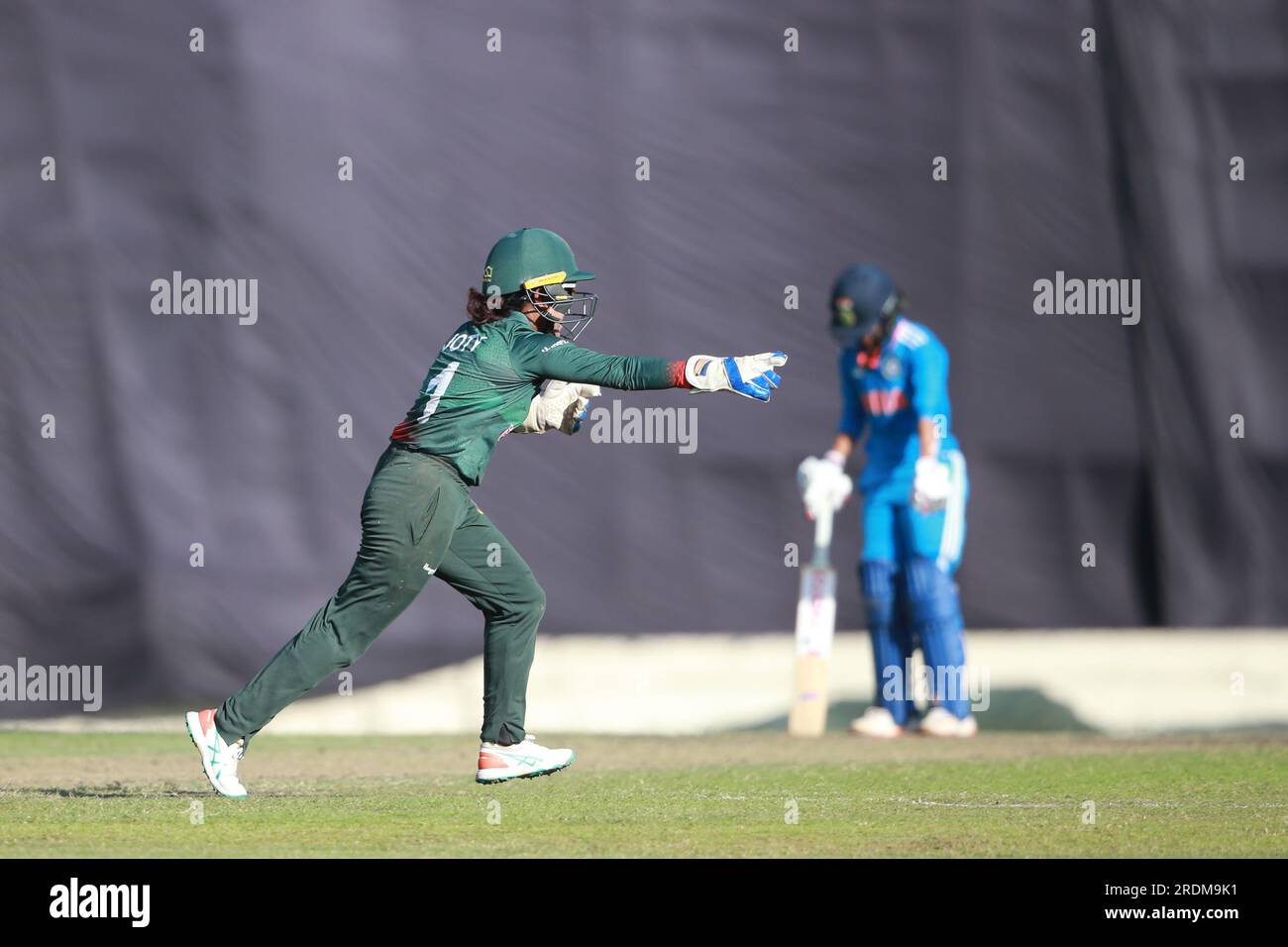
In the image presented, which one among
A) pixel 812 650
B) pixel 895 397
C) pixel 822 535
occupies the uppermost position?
pixel 895 397

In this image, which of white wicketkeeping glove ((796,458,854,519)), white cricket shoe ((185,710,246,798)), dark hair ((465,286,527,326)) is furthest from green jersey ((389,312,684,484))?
white wicketkeeping glove ((796,458,854,519))

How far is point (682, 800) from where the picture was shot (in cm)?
626

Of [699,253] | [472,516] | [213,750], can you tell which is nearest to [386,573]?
[472,516]

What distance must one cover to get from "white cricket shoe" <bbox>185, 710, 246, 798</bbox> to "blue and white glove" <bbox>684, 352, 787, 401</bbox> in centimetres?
179

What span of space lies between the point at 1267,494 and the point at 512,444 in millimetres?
3676

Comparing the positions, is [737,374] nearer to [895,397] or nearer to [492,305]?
[492,305]

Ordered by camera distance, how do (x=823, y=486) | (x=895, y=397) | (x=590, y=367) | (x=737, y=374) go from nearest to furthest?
(x=737, y=374), (x=590, y=367), (x=895, y=397), (x=823, y=486)

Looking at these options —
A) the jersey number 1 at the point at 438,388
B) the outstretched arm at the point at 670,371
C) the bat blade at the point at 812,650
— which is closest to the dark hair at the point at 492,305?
the jersey number 1 at the point at 438,388

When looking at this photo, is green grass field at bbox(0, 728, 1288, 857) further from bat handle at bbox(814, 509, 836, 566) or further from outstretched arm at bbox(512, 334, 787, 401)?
outstretched arm at bbox(512, 334, 787, 401)

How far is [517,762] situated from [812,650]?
285 centimetres

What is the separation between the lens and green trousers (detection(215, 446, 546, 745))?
604 cm

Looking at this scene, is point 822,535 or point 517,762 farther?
point 822,535

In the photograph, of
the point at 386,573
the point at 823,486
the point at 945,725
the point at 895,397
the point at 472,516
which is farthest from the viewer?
the point at 823,486

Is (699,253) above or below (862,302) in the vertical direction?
above
